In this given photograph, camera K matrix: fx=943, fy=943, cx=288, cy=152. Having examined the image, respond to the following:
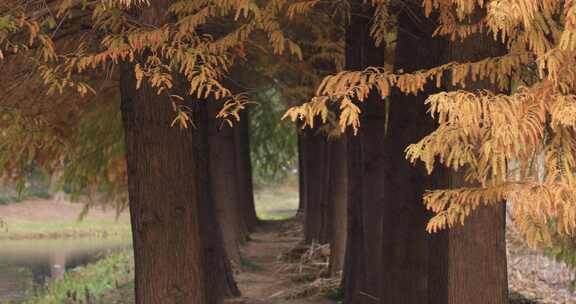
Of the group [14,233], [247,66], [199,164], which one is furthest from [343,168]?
[14,233]

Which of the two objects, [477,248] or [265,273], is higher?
[477,248]

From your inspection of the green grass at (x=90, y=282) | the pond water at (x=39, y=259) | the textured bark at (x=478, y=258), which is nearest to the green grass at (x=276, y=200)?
the pond water at (x=39, y=259)

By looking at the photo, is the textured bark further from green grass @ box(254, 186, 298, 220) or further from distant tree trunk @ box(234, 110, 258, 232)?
green grass @ box(254, 186, 298, 220)

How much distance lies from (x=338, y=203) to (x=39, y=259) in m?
15.8

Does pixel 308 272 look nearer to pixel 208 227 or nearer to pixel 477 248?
pixel 208 227

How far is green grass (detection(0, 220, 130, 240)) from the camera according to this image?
41537 millimetres

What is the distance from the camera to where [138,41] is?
801 centimetres

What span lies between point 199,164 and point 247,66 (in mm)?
4231

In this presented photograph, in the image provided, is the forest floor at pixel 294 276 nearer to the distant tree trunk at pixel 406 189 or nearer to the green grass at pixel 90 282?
the green grass at pixel 90 282

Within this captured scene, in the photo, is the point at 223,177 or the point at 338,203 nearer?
the point at 338,203

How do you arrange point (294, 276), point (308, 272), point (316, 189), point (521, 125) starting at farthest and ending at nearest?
point (316, 189)
point (308, 272)
point (294, 276)
point (521, 125)

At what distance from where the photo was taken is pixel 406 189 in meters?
11.1

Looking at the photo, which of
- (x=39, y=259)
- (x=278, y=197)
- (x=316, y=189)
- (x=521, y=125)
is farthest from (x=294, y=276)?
(x=278, y=197)

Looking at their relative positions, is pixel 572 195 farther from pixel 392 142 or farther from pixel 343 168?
pixel 343 168
